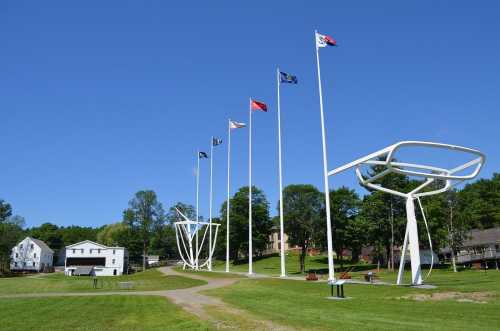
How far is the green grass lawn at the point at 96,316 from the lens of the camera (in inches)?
613

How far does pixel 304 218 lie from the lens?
241ft

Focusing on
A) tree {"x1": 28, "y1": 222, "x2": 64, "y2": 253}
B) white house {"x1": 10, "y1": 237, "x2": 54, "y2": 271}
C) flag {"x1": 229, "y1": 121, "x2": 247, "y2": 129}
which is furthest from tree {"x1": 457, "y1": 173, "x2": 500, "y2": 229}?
tree {"x1": 28, "y1": 222, "x2": 64, "y2": 253}

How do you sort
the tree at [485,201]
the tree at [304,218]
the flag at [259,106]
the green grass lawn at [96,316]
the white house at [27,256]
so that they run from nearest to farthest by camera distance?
the green grass lawn at [96,316] < the flag at [259,106] < the tree at [304,218] < the tree at [485,201] < the white house at [27,256]

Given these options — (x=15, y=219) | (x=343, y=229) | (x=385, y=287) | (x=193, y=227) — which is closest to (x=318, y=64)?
(x=385, y=287)

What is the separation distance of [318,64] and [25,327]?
29476mm

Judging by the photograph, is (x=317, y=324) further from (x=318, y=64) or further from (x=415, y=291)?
(x=318, y=64)

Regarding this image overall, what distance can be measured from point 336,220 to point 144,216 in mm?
54736

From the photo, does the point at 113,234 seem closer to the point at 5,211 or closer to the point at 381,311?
the point at 5,211

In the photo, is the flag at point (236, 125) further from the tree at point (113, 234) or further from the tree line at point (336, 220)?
the tree at point (113, 234)

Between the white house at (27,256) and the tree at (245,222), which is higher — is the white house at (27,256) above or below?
below

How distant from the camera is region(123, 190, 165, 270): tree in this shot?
108 metres

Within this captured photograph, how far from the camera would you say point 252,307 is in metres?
21.1

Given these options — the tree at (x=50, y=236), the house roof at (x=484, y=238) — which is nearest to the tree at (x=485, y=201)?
the house roof at (x=484, y=238)

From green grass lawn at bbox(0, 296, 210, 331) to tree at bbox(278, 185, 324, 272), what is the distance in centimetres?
5019
